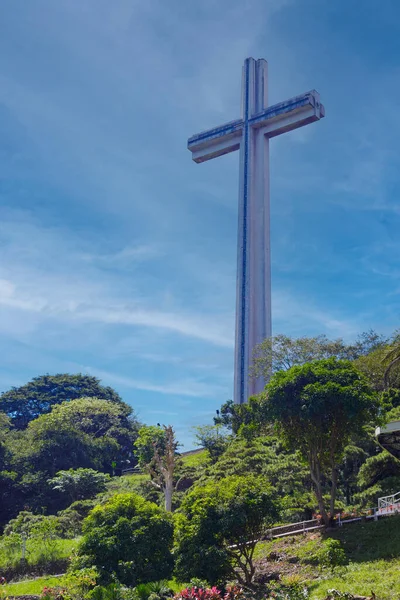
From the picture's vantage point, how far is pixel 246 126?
61938 millimetres

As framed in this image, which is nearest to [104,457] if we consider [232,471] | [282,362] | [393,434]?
[282,362]

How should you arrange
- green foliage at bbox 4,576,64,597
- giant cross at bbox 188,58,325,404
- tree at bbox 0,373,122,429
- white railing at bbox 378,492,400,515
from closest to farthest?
green foliage at bbox 4,576,64,597 → white railing at bbox 378,492,400,515 → giant cross at bbox 188,58,325,404 → tree at bbox 0,373,122,429

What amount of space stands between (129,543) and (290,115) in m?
49.8

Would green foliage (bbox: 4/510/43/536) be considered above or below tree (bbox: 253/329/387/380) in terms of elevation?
below

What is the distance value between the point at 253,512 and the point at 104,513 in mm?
4981

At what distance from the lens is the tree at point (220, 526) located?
18.2 metres

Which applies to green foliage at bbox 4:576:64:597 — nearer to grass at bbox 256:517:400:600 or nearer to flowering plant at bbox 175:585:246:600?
flowering plant at bbox 175:585:246:600

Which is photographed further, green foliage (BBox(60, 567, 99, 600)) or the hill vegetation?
the hill vegetation

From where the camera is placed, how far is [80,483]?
3875 cm

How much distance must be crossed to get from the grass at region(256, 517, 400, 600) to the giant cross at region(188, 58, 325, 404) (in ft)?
96.2

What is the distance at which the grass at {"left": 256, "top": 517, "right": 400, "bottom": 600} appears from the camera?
1595 cm

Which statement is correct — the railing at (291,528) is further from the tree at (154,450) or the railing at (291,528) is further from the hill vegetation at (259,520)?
the tree at (154,450)

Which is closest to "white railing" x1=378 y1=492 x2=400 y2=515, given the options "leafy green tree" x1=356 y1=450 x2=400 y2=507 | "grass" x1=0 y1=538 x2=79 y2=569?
"leafy green tree" x1=356 y1=450 x2=400 y2=507

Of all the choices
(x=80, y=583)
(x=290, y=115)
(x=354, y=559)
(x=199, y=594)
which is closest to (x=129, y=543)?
(x=80, y=583)
